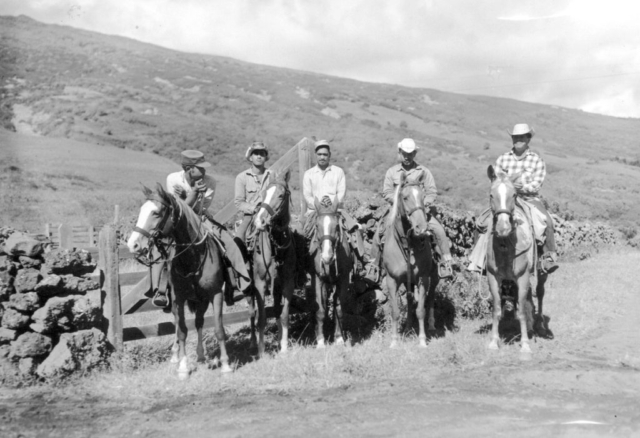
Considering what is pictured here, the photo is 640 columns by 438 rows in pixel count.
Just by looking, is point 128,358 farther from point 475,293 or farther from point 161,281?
point 475,293

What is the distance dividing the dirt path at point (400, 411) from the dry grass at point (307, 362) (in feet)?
0.95

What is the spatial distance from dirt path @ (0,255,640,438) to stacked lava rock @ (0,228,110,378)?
0.75 metres

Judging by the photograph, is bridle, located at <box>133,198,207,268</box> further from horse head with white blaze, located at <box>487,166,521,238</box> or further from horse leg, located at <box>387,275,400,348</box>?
horse head with white blaze, located at <box>487,166,521,238</box>

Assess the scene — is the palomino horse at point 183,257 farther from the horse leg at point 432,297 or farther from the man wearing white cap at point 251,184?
the horse leg at point 432,297

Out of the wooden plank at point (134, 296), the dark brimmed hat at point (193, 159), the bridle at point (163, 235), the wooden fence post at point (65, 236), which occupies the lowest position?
the wooden plank at point (134, 296)

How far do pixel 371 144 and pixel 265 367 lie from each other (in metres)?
40.4

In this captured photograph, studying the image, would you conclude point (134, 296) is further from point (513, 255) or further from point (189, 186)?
point (513, 255)

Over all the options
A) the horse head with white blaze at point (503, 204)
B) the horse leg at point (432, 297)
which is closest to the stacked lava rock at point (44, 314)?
the horse leg at point (432, 297)

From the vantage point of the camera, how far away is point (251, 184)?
8641mm

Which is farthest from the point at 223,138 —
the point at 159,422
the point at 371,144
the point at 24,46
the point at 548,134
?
the point at 548,134

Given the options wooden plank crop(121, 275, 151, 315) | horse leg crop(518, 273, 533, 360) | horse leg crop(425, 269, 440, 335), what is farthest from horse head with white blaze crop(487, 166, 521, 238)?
wooden plank crop(121, 275, 151, 315)

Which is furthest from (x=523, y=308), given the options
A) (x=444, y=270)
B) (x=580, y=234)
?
(x=580, y=234)

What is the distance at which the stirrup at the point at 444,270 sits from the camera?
29.3ft

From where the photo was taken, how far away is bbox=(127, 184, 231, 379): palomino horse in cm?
630
